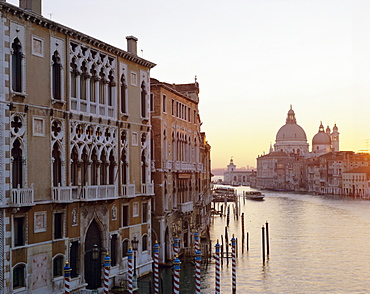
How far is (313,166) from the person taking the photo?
4828 inches

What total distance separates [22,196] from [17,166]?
78 centimetres

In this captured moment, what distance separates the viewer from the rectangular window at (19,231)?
14758 mm

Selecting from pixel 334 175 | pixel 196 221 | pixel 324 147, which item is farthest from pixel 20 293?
pixel 324 147

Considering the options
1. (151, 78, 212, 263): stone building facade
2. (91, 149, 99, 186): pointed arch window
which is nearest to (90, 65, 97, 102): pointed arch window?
(91, 149, 99, 186): pointed arch window

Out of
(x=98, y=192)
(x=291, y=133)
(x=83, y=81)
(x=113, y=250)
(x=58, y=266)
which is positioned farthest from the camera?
(x=291, y=133)

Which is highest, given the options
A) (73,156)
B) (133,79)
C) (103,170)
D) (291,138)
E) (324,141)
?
(291,138)

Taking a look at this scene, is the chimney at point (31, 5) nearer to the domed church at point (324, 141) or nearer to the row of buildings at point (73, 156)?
the row of buildings at point (73, 156)

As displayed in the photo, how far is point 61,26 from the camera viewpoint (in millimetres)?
16344

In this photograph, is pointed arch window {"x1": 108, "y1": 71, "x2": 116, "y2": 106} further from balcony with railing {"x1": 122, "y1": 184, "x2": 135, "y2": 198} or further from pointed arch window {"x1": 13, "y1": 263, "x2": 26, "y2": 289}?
pointed arch window {"x1": 13, "y1": 263, "x2": 26, "y2": 289}

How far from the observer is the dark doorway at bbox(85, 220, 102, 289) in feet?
58.4

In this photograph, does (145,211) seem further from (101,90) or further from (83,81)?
(83,81)

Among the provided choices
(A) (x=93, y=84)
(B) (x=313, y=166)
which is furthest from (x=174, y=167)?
(B) (x=313, y=166)

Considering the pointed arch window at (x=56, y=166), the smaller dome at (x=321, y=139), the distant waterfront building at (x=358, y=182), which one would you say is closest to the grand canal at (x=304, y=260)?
the pointed arch window at (x=56, y=166)

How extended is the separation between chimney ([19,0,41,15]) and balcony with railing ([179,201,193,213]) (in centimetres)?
1202
